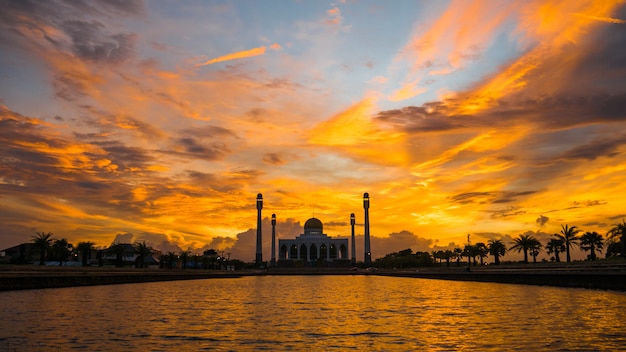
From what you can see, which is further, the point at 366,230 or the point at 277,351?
the point at 366,230

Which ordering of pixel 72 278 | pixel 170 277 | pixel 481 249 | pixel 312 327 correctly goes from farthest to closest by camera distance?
pixel 481 249 → pixel 170 277 → pixel 72 278 → pixel 312 327

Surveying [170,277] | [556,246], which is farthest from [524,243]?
[170,277]

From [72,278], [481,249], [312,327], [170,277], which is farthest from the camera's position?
[481,249]

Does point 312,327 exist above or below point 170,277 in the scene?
below

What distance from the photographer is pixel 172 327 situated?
26547 mm

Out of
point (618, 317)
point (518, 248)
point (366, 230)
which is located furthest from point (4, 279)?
point (366, 230)

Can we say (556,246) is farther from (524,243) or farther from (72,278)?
(72,278)


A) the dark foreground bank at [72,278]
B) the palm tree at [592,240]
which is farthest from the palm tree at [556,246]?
the dark foreground bank at [72,278]

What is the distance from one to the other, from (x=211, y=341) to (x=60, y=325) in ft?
28.8

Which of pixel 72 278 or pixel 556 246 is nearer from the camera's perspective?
pixel 72 278

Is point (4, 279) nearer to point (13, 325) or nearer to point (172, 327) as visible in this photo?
point (13, 325)

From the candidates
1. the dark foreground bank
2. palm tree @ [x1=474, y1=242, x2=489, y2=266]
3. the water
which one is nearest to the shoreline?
the dark foreground bank

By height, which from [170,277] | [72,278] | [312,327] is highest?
[72,278]

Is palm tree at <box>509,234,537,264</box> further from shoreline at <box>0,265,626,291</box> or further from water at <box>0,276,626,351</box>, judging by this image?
water at <box>0,276,626,351</box>
